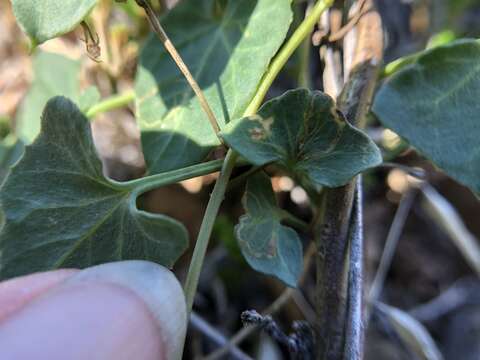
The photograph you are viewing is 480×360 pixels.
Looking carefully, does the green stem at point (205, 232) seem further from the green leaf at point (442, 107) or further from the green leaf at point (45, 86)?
the green leaf at point (45, 86)

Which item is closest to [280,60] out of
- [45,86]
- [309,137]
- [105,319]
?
[309,137]

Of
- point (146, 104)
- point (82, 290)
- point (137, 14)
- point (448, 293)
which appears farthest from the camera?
point (448, 293)

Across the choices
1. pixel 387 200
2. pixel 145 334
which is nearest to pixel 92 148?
pixel 145 334

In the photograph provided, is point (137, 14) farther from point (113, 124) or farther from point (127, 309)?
point (127, 309)

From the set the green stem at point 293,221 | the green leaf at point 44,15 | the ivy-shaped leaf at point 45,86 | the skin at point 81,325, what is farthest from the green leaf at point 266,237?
the ivy-shaped leaf at point 45,86

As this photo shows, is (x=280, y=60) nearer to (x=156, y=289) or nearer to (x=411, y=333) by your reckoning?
(x=156, y=289)

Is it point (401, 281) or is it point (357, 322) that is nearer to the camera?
point (357, 322)

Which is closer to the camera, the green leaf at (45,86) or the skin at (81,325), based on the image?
the skin at (81,325)
